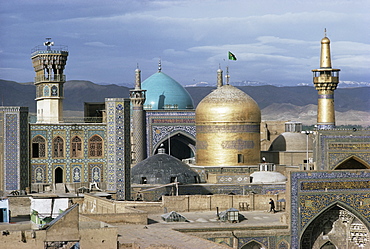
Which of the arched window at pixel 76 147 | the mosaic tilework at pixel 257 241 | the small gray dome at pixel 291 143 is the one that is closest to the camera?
the mosaic tilework at pixel 257 241

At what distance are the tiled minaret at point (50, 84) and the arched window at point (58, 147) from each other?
15.5ft

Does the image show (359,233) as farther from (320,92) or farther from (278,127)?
(278,127)

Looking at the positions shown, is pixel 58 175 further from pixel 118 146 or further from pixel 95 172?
pixel 118 146

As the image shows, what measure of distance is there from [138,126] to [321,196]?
13.9 metres

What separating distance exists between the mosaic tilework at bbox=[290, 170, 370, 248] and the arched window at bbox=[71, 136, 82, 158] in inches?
273

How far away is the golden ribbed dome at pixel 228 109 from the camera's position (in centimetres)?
3069

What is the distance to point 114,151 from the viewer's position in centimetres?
2475

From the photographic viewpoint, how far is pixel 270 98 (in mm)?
102875

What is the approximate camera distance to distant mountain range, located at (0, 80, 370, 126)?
73.8 m

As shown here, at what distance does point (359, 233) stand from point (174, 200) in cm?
487

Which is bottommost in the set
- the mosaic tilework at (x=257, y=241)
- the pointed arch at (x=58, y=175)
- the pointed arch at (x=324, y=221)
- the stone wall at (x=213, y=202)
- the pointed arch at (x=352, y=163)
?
the mosaic tilework at (x=257, y=241)

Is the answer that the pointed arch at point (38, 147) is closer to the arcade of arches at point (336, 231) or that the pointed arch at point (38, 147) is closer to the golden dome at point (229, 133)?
the golden dome at point (229, 133)

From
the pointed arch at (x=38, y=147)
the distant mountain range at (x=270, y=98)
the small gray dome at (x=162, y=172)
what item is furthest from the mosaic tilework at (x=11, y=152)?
the distant mountain range at (x=270, y=98)

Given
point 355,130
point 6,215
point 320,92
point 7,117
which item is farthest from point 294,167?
point 6,215
